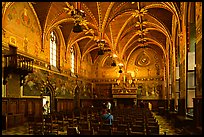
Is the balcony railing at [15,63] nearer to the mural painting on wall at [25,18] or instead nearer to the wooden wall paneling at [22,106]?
the wooden wall paneling at [22,106]

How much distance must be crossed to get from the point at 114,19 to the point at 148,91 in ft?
48.7

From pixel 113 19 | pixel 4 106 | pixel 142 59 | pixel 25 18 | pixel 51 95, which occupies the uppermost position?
pixel 113 19

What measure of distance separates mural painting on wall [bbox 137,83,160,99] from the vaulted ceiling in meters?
6.38

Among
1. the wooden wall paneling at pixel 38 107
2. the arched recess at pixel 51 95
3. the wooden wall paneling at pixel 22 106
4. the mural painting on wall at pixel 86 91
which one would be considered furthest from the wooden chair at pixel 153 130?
the mural painting on wall at pixel 86 91

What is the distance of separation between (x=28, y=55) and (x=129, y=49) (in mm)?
17904

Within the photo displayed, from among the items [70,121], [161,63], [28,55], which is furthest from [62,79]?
[161,63]

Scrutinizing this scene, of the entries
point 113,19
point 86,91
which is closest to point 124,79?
point 86,91

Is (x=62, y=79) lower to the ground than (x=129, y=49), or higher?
lower

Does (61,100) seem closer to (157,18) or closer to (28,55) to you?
(28,55)

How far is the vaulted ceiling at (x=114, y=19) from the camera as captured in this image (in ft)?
65.5

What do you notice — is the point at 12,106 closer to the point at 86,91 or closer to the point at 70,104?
the point at 70,104

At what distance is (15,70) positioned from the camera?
16.1 metres

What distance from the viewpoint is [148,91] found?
3369cm

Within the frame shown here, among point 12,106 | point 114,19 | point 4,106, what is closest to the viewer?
point 4,106
